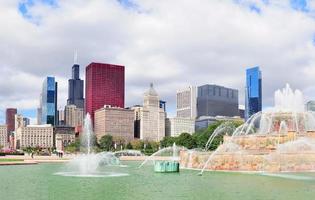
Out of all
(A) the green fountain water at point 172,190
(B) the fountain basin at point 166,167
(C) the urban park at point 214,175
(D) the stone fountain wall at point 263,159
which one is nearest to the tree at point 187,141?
(C) the urban park at point 214,175

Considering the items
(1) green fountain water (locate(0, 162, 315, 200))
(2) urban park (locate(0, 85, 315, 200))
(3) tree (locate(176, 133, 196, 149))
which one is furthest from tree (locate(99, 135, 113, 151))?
(1) green fountain water (locate(0, 162, 315, 200))

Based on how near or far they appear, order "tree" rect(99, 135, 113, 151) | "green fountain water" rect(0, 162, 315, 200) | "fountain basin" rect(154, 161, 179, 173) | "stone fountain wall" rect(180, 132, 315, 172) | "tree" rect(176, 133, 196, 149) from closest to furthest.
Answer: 1. "green fountain water" rect(0, 162, 315, 200)
2. "stone fountain wall" rect(180, 132, 315, 172)
3. "fountain basin" rect(154, 161, 179, 173)
4. "tree" rect(176, 133, 196, 149)
5. "tree" rect(99, 135, 113, 151)

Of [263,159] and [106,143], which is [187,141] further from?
[263,159]

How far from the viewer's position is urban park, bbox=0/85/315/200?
2611cm

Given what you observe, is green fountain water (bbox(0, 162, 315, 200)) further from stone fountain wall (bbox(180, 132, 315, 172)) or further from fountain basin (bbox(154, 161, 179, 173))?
fountain basin (bbox(154, 161, 179, 173))

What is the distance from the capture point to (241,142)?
5019cm

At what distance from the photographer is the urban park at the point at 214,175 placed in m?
26.1

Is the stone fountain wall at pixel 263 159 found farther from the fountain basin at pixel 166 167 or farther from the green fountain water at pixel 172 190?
the green fountain water at pixel 172 190

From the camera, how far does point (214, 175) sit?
128ft

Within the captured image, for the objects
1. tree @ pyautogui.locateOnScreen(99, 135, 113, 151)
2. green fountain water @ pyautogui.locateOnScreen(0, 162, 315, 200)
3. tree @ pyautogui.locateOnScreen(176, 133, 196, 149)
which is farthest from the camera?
tree @ pyautogui.locateOnScreen(99, 135, 113, 151)

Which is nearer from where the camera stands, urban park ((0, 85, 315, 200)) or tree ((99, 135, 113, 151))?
urban park ((0, 85, 315, 200))

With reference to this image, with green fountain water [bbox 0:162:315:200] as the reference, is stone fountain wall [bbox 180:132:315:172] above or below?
above

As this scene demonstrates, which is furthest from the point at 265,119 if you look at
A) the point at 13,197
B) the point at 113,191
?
the point at 13,197

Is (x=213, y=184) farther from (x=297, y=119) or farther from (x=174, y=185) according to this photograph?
(x=297, y=119)
